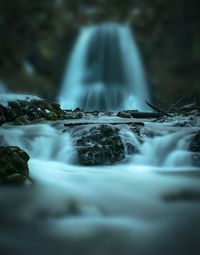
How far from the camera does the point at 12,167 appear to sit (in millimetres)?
2666

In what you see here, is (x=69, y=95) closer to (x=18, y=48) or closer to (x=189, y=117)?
(x=18, y=48)

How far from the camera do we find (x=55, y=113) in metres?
4.26

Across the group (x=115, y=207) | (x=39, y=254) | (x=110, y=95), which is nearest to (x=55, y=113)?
(x=110, y=95)

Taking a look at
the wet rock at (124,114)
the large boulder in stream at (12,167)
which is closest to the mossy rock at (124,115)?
the wet rock at (124,114)

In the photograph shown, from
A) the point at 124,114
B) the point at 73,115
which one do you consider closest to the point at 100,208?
the point at 124,114

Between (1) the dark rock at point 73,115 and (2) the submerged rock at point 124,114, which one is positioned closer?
(2) the submerged rock at point 124,114

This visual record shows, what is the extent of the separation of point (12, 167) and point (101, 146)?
4.33 ft

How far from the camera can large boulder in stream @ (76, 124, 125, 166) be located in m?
3.70

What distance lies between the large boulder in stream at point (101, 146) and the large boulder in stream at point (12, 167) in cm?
87

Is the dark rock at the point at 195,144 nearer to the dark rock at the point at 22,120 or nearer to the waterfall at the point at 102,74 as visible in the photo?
the waterfall at the point at 102,74

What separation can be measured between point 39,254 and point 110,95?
178cm

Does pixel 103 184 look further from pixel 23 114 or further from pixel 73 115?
pixel 23 114

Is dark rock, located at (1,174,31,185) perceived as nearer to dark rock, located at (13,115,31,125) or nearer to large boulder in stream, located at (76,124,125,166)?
large boulder in stream, located at (76,124,125,166)

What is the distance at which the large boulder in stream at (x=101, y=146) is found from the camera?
12.1ft
